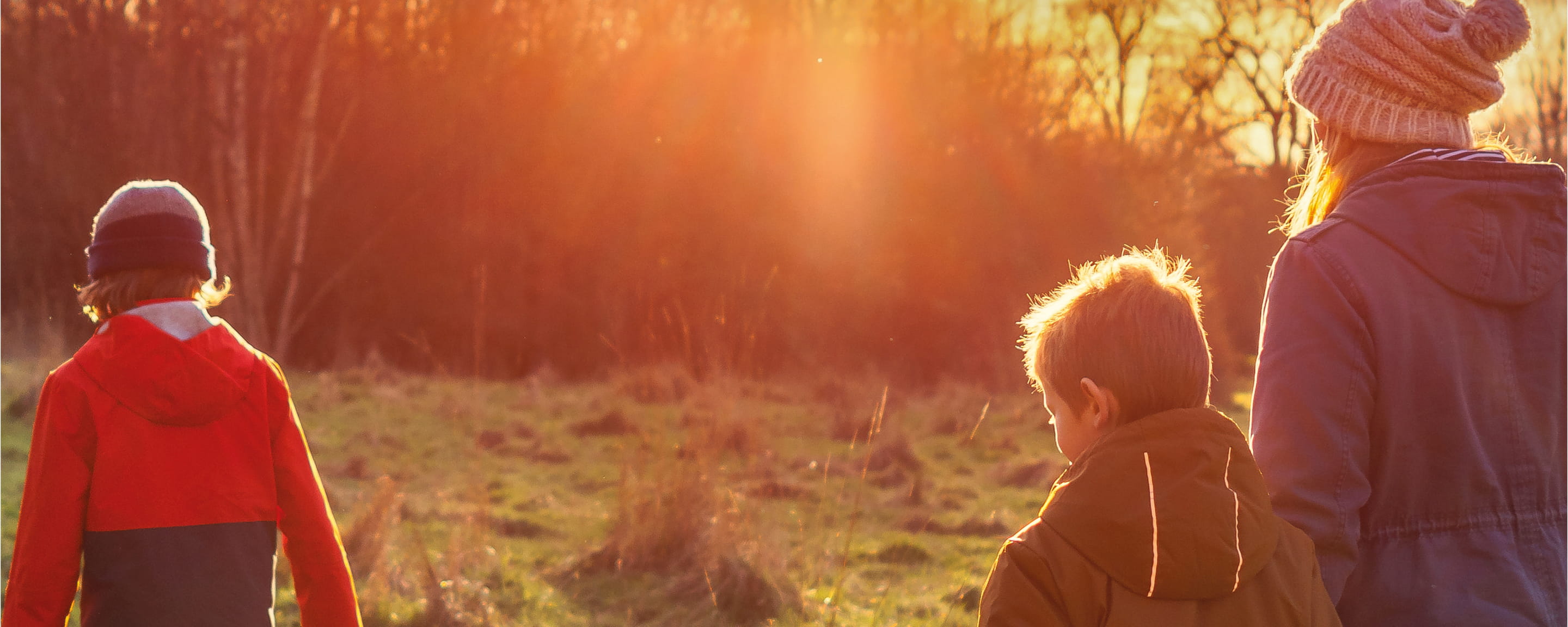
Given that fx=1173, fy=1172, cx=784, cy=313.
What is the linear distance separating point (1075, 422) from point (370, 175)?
15.7 m

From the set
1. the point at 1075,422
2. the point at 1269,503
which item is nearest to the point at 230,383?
the point at 1075,422

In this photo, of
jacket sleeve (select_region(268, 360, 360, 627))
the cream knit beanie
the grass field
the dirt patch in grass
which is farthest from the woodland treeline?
the cream knit beanie

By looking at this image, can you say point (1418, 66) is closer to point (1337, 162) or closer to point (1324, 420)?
point (1337, 162)

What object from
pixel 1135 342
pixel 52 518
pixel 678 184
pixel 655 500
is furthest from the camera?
pixel 678 184

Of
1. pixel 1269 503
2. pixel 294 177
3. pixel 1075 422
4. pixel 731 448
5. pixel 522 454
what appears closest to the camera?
pixel 1269 503

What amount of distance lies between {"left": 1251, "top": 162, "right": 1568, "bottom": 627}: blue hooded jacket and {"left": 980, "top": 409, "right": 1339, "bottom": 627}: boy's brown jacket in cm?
21

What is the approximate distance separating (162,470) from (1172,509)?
6.55 ft

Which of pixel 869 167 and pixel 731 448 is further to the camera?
pixel 869 167

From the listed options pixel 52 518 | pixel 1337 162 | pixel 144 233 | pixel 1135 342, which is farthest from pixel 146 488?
pixel 1337 162

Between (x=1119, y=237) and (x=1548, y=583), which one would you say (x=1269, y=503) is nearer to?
(x=1548, y=583)

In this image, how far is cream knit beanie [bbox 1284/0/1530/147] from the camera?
178cm

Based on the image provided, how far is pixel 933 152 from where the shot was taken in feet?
52.6

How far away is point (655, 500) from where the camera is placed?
227 inches

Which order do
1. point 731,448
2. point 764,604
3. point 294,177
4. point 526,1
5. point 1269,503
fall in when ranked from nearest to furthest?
point 1269,503 < point 764,604 < point 731,448 < point 294,177 < point 526,1
